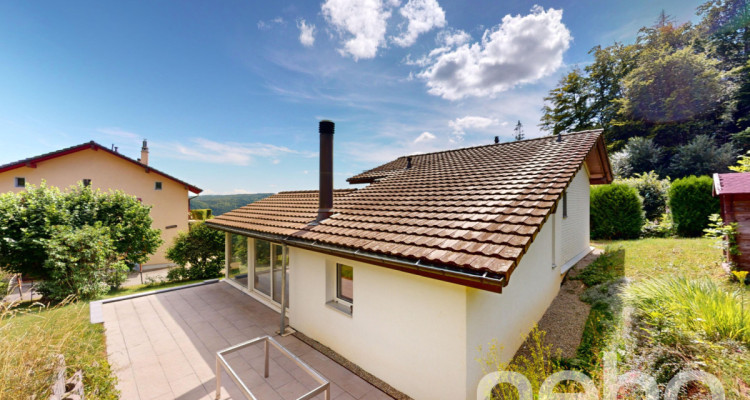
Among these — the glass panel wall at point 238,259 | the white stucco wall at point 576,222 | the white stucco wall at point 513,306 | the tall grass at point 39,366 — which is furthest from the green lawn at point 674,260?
the glass panel wall at point 238,259

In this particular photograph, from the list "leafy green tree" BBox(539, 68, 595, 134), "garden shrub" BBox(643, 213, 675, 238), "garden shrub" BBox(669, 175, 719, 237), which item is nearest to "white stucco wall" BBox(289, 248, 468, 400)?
"garden shrub" BBox(669, 175, 719, 237)

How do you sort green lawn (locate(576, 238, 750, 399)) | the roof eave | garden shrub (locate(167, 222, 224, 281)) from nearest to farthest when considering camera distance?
the roof eave < green lawn (locate(576, 238, 750, 399)) < garden shrub (locate(167, 222, 224, 281))

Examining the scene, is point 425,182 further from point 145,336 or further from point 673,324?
point 145,336

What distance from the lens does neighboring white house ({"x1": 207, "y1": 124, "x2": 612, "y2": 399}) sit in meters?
3.84

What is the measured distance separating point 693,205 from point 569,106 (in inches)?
1037

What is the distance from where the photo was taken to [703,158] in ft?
75.0

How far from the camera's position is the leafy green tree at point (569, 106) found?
34.1 metres

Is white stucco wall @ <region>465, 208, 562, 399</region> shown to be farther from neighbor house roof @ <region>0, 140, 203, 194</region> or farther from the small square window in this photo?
neighbor house roof @ <region>0, 140, 203, 194</region>

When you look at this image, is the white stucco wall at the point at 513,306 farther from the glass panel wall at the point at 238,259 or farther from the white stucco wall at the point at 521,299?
the glass panel wall at the point at 238,259

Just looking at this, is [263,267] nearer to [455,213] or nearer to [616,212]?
[455,213]

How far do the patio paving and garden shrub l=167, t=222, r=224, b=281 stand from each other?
5164 mm

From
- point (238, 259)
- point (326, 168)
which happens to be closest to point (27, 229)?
point (238, 259)

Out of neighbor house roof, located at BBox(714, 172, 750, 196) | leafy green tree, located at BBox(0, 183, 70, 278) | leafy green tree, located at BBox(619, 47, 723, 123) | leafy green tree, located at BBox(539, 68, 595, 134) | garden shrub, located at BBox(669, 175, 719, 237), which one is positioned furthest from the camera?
leafy green tree, located at BBox(539, 68, 595, 134)

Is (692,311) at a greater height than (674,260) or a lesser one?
greater
